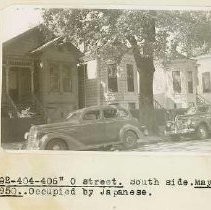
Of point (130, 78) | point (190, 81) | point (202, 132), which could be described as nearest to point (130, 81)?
point (130, 78)

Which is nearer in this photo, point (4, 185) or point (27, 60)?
point (4, 185)

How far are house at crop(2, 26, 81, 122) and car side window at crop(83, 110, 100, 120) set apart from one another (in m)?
0.06

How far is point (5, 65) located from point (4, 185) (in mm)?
561

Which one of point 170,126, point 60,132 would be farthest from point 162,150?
point 60,132

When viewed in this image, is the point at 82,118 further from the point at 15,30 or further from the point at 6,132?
the point at 15,30

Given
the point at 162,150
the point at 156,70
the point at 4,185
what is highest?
the point at 156,70

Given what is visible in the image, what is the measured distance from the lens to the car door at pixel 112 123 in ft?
6.28

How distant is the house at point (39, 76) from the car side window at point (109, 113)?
141 millimetres

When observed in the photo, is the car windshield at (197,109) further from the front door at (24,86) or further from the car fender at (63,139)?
the front door at (24,86)

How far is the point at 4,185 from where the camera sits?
6.03ft

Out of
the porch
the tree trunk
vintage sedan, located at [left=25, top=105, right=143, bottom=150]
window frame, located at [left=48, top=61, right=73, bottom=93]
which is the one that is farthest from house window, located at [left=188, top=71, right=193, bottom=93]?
the porch

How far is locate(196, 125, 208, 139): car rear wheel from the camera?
1.88m

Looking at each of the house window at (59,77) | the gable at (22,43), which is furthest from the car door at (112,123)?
the gable at (22,43)

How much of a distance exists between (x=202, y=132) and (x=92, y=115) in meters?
0.52
